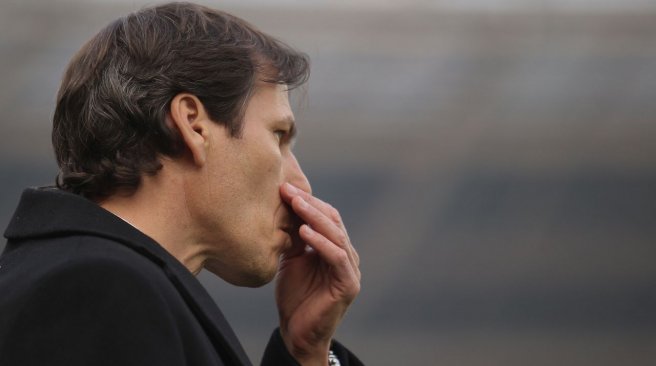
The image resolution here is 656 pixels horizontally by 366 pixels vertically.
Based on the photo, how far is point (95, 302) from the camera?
32.4 inches

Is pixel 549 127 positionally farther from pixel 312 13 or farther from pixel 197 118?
pixel 197 118

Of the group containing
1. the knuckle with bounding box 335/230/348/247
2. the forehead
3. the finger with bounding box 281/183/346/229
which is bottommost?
the knuckle with bounding box 335/230/348/247

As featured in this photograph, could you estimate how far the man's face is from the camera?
1.06 metres

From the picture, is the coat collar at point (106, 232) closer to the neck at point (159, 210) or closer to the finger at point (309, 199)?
the neck at point (159, 210)

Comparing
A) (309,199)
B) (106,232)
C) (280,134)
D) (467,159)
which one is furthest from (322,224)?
(467,159)

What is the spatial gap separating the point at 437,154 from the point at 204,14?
61.7 inches

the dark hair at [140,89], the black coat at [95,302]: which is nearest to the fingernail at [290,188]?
the dark hair at [140,89]

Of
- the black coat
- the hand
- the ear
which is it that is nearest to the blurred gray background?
the hand

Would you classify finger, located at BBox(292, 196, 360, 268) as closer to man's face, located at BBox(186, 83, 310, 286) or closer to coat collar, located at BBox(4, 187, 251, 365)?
man's face, located at BBox(186, 83, 310, 286)

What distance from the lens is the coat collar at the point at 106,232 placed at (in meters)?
0.94

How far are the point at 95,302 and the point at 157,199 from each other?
0.22m

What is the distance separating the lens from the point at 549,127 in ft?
8.89

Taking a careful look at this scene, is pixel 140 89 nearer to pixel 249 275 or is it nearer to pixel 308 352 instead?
pixel 249 275

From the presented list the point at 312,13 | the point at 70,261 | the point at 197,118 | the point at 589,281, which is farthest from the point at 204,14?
the point at 589,281
